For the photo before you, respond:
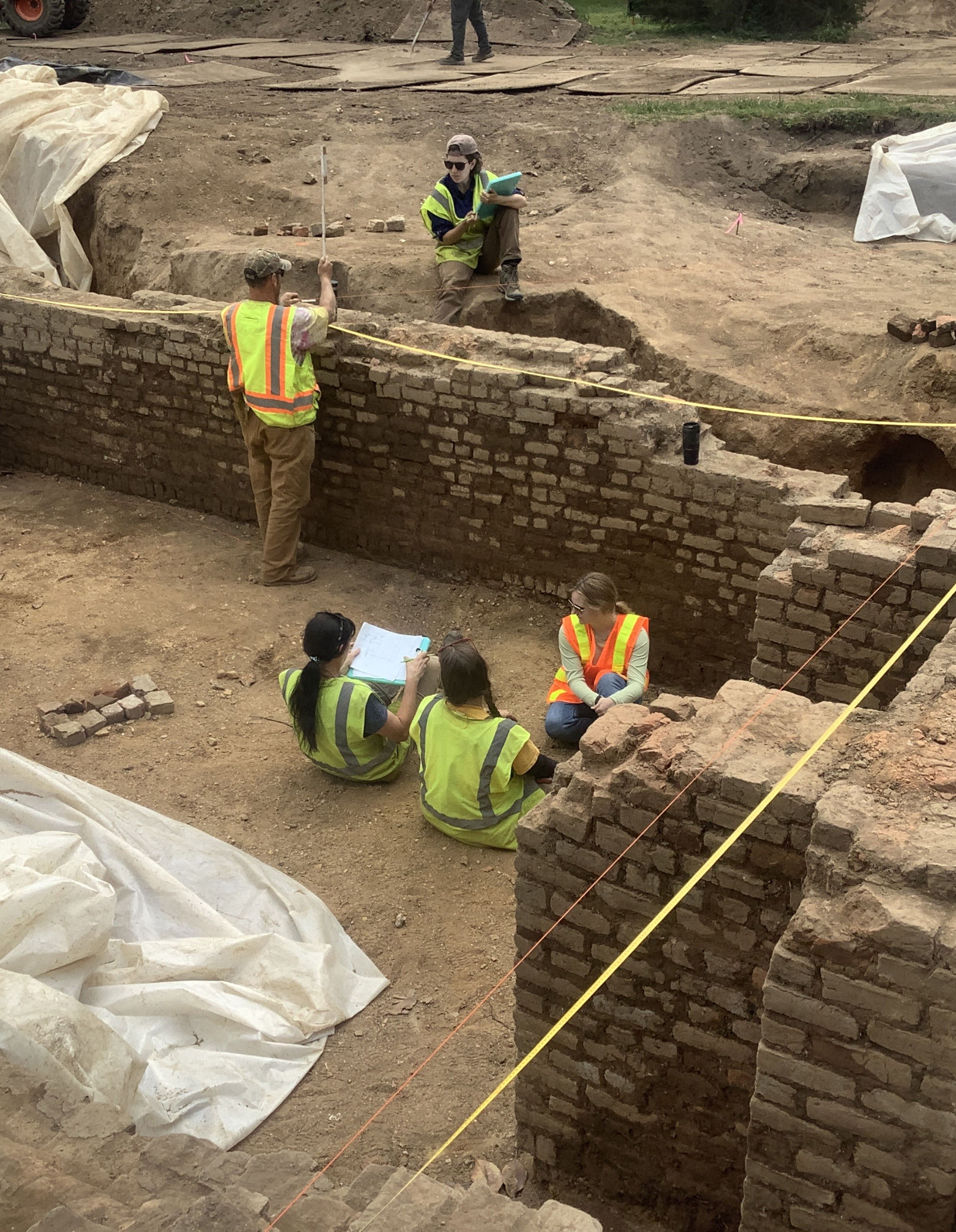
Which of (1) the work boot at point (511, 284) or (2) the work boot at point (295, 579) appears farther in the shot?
(1) the work boot at point (511, 284)

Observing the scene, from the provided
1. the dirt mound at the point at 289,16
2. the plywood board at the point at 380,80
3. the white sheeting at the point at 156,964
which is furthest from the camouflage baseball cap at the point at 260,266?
the dirt mound at the point at 289,16

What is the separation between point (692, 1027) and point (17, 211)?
11383 mm

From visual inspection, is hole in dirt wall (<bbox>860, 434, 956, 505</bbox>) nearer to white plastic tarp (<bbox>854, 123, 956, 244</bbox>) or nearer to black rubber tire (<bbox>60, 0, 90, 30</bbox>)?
white plastic tarp (<bbox>854, 123, 956, 244</bbox>)

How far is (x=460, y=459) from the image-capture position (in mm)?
7855

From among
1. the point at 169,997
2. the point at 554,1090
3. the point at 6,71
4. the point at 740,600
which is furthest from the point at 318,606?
the point at 6,71

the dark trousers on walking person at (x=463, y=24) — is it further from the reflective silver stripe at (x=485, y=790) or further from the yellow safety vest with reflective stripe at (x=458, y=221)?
the reflective silver stripe at (x=485, y=790)

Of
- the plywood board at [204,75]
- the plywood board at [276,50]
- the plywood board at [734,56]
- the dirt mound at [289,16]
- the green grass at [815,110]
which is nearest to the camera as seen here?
the green grass at [815,110]

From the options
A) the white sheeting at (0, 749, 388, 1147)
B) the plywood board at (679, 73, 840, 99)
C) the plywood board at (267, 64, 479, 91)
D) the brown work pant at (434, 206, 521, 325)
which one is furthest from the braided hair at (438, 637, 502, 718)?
the plywood board at (267, 64, 479, 91)

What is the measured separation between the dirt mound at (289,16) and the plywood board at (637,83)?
183 inches

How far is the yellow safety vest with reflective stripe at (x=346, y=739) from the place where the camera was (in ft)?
19.3

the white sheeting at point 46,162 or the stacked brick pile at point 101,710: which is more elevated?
the white sheeting at point 46,162

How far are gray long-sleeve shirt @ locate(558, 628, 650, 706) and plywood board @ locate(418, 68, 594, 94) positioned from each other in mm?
11695

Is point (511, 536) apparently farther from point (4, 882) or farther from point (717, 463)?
point (4, 882)

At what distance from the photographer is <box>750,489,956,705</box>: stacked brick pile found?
5148 millimetres
